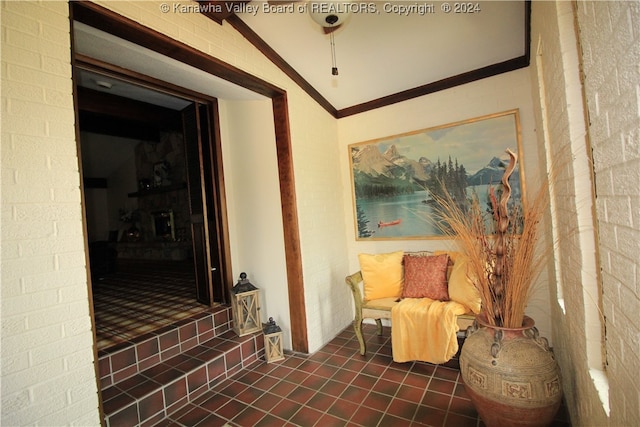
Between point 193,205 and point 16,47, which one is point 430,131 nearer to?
point 193,205

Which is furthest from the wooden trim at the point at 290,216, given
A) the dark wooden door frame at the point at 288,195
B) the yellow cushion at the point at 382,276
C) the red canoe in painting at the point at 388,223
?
the red canoe in painting at the point at 388,223

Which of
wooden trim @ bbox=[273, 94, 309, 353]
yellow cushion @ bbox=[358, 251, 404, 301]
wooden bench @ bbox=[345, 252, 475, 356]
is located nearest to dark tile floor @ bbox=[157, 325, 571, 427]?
wooden bench @ bbox=[345, 252, 475, 356]

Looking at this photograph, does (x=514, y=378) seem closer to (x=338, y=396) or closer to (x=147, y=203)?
(x=338, y=396)

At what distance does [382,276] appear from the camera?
8.63 feet

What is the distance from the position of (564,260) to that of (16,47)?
268 centimetres

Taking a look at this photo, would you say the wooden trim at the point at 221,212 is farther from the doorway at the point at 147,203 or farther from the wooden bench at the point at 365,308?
the wooden bench at the point at 365,308

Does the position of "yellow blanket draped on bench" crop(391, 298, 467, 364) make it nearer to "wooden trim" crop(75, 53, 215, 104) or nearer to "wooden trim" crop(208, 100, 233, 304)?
"wooden trim" crop(208, 100, 233, 304)

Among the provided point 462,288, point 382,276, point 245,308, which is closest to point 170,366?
point 245,308

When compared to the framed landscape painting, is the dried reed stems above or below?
below

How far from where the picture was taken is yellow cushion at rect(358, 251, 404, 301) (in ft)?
8.56

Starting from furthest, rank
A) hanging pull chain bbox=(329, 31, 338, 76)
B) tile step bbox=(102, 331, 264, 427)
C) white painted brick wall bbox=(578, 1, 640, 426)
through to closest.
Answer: hanging pull chain bbox=(329, 31, 338, 76) < tile step bbox=(102, 331, 264, 427) < white painted brick wall bbox=(578, 1, 640, 426)

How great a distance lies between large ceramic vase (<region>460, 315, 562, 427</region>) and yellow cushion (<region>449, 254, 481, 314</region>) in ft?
2.25

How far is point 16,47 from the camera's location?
1.15m

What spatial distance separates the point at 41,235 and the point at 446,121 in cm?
305
